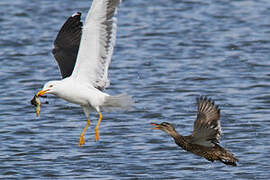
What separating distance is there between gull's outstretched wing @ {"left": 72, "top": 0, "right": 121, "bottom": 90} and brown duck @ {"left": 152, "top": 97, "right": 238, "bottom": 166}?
1.32 metres

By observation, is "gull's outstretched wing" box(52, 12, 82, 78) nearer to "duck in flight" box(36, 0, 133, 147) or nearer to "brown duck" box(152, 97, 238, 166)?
"duck in flight" box(36, 0, 133, 147)

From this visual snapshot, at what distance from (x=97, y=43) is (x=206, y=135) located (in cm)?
196

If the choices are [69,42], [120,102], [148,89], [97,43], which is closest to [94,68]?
[97,43]

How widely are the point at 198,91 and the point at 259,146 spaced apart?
11.4 ft

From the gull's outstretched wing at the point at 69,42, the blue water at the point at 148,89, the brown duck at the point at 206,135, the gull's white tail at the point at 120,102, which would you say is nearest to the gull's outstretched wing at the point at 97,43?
the gull's white tail at the point at 120,102

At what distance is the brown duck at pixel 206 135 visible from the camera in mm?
8625

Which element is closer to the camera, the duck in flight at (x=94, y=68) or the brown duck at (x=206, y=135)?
the brown duck at (x=206, y=135)

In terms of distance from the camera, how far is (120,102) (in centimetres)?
965

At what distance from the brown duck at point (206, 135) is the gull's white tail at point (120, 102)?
598 millimetres

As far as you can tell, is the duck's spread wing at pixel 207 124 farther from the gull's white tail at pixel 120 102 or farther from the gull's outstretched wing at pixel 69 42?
the gull's outstretched wing at pixel 69 42

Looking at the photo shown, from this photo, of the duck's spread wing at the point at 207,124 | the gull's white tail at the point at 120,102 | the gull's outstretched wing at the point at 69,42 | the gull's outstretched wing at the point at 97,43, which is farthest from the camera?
the gull's outstretched wing at the point at 69,42

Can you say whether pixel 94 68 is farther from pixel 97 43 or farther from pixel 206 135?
pixel 206 135

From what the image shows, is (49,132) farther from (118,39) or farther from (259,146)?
(118,39)

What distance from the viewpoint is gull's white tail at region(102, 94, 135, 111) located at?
31.6 feet
